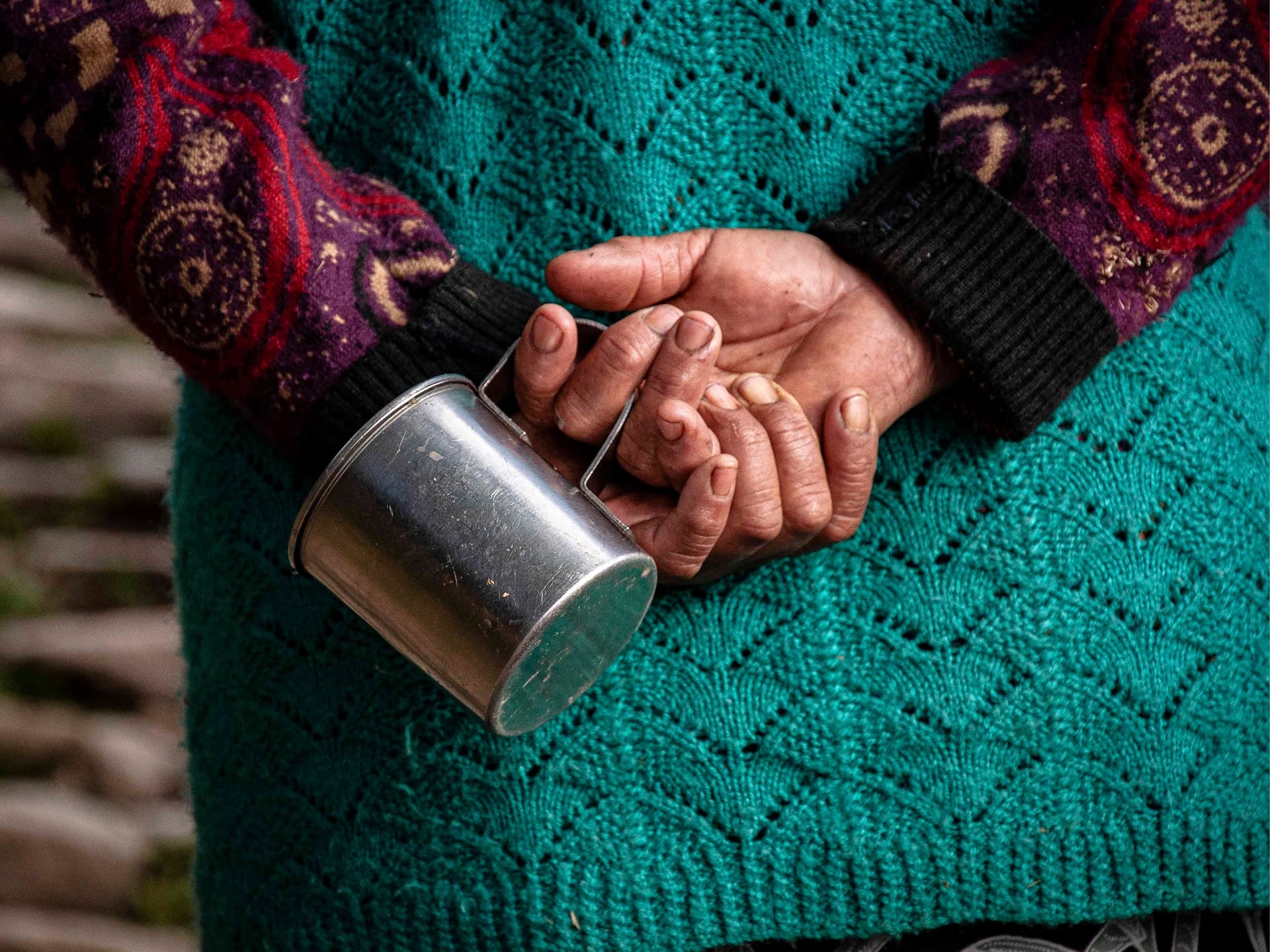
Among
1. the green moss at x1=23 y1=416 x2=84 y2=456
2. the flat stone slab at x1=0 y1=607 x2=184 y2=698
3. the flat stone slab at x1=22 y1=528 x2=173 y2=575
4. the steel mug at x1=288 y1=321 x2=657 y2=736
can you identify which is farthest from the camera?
the green moss at x1=23 y1=416 x2=84 y2=456

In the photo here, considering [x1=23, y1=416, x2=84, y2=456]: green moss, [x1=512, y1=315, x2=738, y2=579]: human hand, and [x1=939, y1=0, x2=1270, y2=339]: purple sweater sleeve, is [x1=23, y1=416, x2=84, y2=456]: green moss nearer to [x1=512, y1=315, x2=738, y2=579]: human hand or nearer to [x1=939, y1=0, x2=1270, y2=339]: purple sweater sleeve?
[x1=512, y1=315, x2=738, y2=579]: human hand

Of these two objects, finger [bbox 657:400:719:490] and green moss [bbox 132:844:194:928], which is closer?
finger [bbox 657:400:719:490]

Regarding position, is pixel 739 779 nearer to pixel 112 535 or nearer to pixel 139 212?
pixel 139 212

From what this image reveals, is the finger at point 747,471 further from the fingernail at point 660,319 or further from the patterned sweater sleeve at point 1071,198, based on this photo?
the patterned sweater sleeve at point 1071,198

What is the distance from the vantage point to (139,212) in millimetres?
888

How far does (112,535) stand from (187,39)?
3270 mm

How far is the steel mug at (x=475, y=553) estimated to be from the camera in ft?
2.66

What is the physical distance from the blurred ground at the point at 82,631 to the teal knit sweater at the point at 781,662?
2.21 metres

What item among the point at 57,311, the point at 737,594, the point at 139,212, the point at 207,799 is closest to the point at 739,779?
the point at 737,594

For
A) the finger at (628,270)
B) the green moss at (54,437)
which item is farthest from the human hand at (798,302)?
the green moss at (54,437)

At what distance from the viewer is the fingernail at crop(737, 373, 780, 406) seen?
90 cm

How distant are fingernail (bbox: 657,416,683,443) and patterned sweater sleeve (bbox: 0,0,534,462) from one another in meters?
0.16

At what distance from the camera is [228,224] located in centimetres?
88

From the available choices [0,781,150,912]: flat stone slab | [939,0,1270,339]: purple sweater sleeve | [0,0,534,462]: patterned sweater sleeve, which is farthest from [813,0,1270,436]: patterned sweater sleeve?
[0,781,150,912]: flat stone slab
